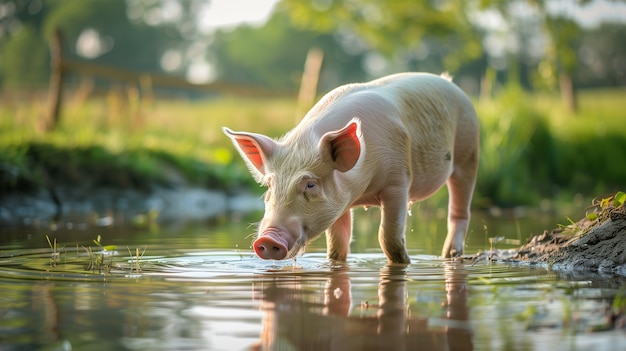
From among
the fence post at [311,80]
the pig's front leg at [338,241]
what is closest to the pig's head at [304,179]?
the pig's front leg at [338,241]

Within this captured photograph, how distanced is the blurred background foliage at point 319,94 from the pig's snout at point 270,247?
7.48m

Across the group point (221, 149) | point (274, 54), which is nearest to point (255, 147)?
point (221, 149)

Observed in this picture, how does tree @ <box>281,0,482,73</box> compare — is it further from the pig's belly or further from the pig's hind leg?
the pig's belly

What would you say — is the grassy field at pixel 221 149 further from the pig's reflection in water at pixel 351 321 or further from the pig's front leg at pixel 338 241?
the pig's reflection in water at pixel 351 321

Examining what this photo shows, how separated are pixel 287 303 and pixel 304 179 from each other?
1.29m

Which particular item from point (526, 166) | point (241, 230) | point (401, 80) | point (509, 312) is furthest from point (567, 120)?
point (509, 312)

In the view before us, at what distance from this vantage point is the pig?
17.1ft

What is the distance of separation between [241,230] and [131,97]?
819 cm

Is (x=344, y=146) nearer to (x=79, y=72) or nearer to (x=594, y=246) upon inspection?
(x=594, y=246)

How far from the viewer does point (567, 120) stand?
72.0 ft

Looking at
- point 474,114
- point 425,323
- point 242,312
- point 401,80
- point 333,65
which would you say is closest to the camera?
point 425,323

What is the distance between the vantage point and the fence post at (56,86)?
16516 millimetres

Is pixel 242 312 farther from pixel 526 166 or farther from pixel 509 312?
pixel 526 166

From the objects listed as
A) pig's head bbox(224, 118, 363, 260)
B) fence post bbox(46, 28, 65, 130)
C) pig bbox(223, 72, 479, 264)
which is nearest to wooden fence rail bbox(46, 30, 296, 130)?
fence post bbox(46, 28, 65, 130)
